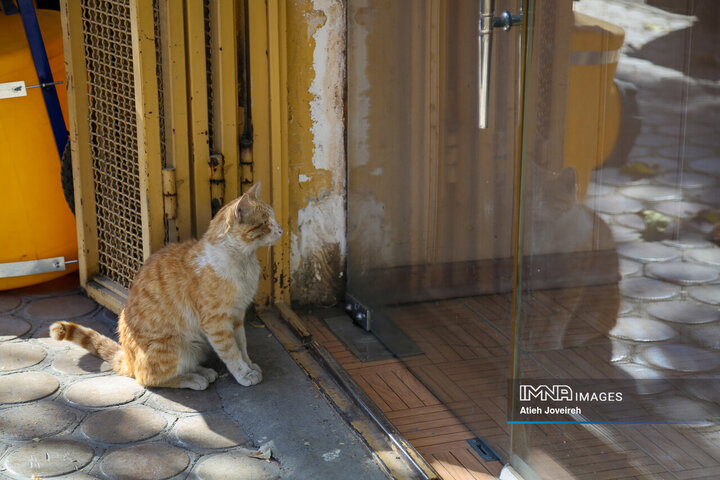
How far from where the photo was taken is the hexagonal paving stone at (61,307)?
3967mm

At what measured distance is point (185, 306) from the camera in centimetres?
331

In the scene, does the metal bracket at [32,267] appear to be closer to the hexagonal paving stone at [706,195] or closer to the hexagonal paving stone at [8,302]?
the hexagonal paving stone at [8,302]

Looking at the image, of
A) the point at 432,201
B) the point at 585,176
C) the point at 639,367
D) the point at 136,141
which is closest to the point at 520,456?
the point at 639,367

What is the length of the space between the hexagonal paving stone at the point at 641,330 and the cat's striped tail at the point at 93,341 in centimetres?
212

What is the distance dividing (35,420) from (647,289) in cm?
221

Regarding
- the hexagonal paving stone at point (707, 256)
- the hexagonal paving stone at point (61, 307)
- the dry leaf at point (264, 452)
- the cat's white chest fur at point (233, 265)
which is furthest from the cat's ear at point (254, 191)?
the hexagonal paving stone at point (707, 256)

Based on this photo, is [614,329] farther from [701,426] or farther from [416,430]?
[416,430]

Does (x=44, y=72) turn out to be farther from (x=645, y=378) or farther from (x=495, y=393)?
(x=645, y=378)

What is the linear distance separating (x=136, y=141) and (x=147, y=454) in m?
1.59

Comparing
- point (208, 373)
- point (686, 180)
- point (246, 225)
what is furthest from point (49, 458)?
point (686, 180)

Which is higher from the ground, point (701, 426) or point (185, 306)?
point (701, 426)

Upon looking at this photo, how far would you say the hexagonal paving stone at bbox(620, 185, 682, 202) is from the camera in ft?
6.40

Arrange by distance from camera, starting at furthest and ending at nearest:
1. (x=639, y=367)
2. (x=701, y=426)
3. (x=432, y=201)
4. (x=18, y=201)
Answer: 1. (x=18, y=201)
2. (x=432, y=201)
3. (x=639, y=367)
4. (x=701, y=426)

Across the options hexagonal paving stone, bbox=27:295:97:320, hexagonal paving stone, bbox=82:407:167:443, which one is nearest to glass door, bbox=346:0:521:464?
hexagonal paving stone, bbox=82:407:167:443
